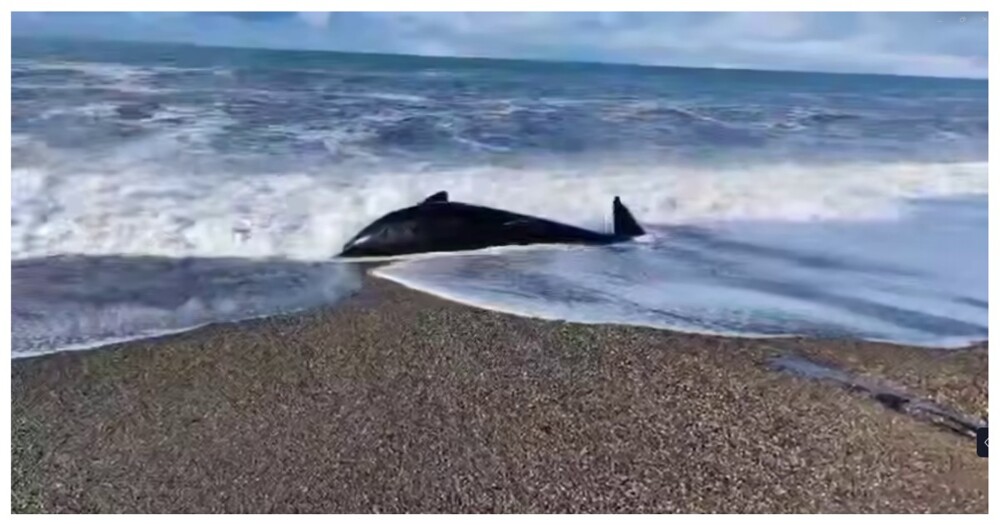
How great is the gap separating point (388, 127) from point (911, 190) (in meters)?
1.32

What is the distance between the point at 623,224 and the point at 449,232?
432 millimetres

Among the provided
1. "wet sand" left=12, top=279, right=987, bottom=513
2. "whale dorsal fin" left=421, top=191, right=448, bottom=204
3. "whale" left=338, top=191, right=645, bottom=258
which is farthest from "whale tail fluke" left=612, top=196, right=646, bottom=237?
"whale dorsal fin" left=421, top=191, right=448, bottom=204

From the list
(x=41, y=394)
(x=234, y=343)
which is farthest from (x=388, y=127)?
(x=41, y=394)

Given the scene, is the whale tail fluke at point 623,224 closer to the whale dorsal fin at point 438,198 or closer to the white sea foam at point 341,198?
the white sea foam at point 341,198

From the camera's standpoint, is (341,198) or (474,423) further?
(341,198)

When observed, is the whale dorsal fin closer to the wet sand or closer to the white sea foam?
the white sea foam

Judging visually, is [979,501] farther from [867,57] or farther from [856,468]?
[867,57]

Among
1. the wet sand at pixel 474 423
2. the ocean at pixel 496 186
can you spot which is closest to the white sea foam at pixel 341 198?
the ocean at pixel 496 186

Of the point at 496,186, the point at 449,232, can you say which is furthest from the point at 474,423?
the point at 496,186

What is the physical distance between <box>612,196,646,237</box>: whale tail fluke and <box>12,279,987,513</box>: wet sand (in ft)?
0.83

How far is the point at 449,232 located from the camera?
2.37m

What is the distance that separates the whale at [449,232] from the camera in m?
2.37

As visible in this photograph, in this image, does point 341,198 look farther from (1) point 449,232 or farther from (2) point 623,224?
(2) point 623,224

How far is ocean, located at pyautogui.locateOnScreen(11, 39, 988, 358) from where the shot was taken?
2275mm
